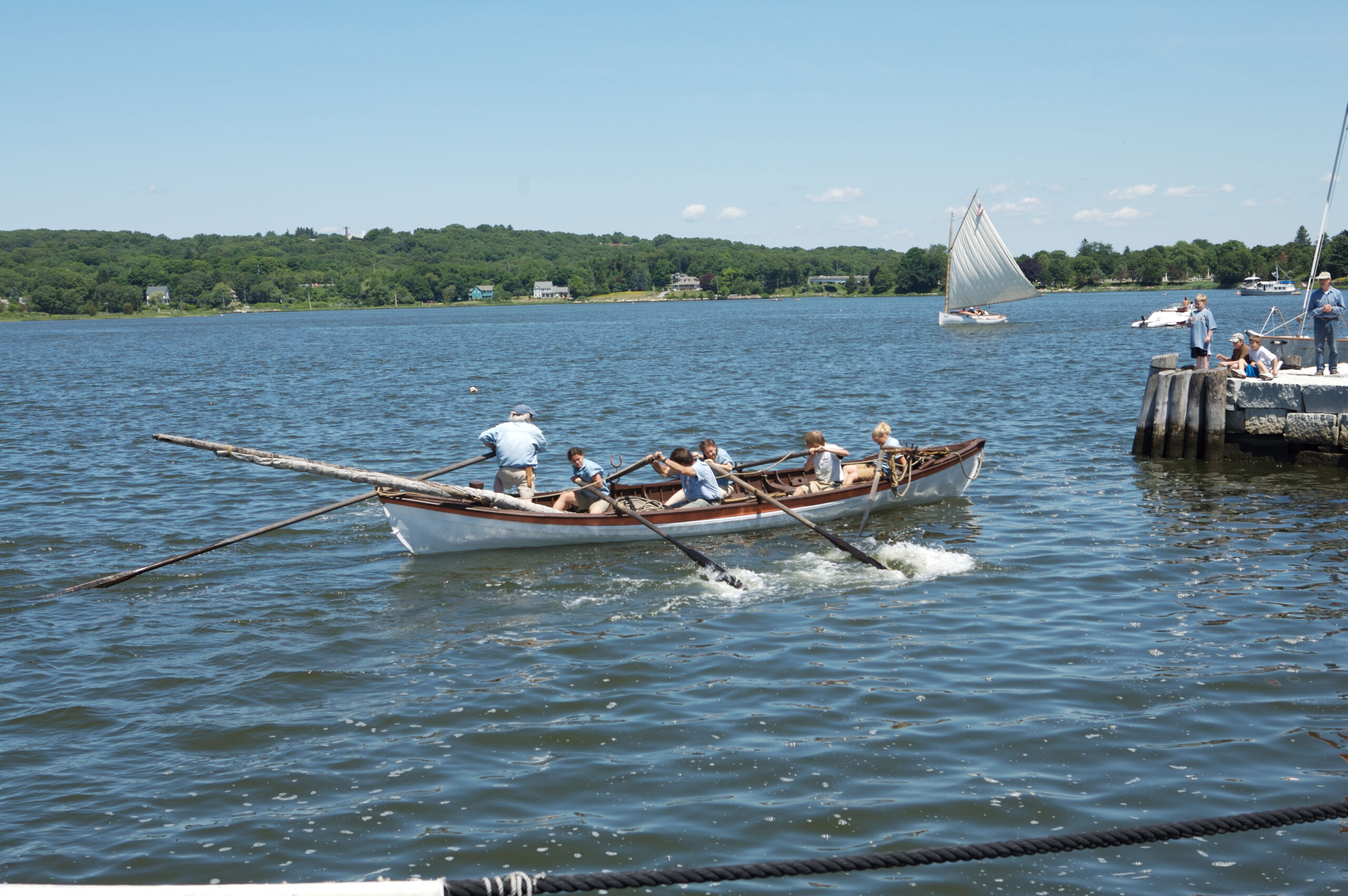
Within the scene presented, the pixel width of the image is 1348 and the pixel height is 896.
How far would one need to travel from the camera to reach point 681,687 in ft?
36.5

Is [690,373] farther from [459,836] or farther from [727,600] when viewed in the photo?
[459,836]

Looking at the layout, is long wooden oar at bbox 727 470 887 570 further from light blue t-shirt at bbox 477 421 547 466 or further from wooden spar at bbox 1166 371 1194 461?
wooden spar at bbox 1166 371 1194 461

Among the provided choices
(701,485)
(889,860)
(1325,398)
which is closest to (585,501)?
(701,485)

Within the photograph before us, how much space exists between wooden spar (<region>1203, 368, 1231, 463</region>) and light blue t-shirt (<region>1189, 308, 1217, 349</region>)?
187 cm

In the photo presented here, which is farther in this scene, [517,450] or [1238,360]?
[1238,360]

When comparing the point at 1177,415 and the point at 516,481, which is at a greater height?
the point at 1177,415

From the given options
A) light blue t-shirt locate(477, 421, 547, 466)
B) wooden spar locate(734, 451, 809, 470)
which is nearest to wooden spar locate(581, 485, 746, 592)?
light blue t-shirt locate(477, 421, 547, 466)

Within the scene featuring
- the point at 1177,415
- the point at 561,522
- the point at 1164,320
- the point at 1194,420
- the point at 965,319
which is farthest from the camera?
the point at 965,319

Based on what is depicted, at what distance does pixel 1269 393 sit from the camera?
21734 mm

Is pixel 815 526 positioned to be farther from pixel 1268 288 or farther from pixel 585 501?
pixel 1268 288

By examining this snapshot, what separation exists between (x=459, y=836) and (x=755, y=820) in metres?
2.32

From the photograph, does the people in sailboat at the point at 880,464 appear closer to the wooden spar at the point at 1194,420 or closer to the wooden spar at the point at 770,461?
the wooden spar at the point at 770,461

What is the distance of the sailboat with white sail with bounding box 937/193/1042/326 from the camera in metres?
76.6

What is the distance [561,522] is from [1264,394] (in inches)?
599
